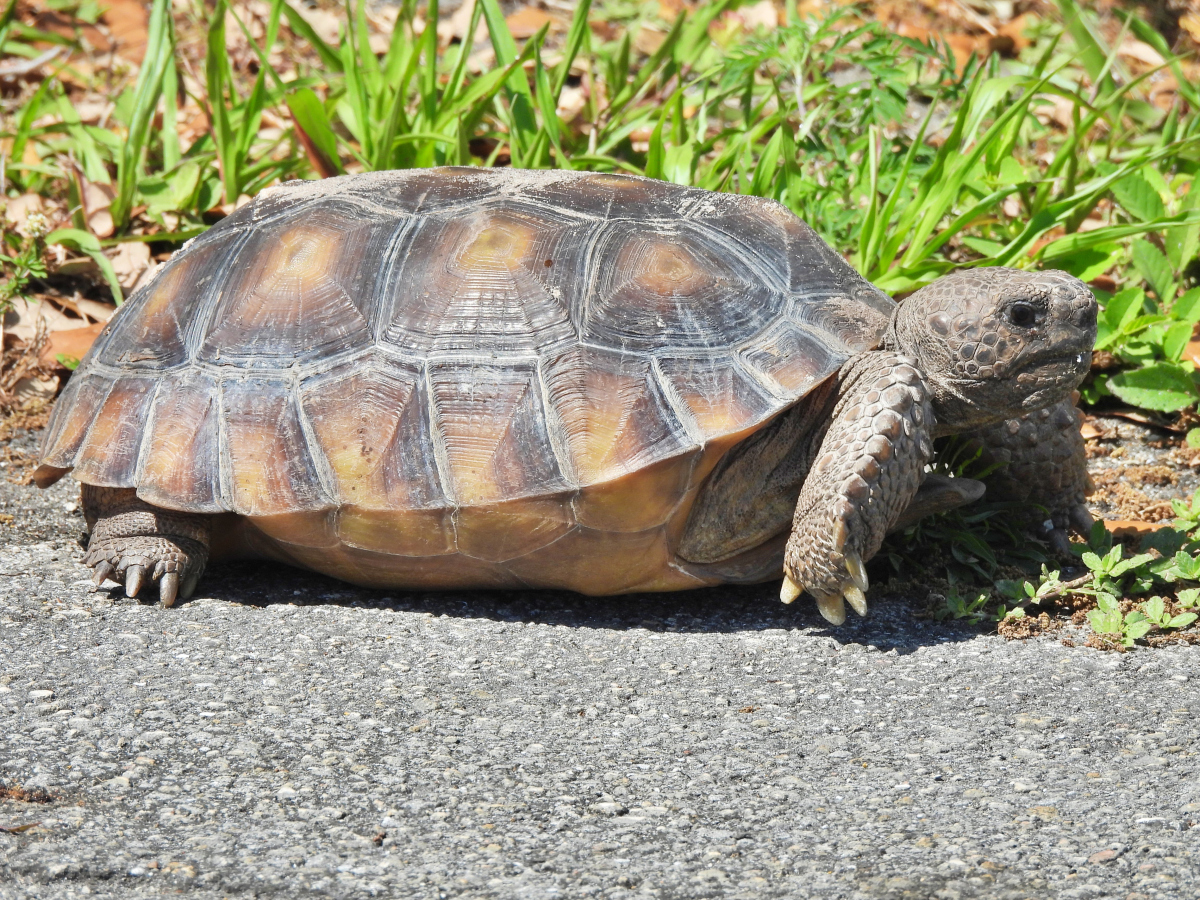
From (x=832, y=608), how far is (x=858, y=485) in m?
0.33

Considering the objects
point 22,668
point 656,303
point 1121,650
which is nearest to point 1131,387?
point 1121,650

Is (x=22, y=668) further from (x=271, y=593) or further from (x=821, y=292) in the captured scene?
(x=821, y=292)

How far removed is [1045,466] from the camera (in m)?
3.43

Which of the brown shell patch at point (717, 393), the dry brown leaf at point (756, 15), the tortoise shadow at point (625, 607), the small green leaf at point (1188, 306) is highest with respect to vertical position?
the dry brown leaf at point (756, 15)

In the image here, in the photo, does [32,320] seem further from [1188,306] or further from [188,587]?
[1188,306]

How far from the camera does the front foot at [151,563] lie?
312 centimetres

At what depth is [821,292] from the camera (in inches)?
124

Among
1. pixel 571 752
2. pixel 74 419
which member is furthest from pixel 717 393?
pixel 74 419

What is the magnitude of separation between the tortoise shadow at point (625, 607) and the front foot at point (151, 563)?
63 millimetres

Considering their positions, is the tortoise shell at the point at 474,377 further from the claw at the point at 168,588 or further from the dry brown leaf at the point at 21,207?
the dry brown leaf at the point at 21,207

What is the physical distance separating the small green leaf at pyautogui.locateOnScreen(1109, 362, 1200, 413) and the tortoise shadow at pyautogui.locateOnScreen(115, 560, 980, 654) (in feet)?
5.11

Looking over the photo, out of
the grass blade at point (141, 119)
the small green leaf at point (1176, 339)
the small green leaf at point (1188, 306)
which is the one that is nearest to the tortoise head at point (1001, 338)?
the small green leaf at point (1176, 339)

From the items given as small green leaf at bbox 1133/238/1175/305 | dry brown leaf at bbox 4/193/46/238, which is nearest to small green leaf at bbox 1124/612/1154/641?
small green leaf at bbox 1133/238/1175/305

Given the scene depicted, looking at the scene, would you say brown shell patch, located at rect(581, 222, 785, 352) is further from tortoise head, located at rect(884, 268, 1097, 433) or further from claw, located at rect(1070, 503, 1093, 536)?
claw, located at rect(1070, 503, 1093, 536)
